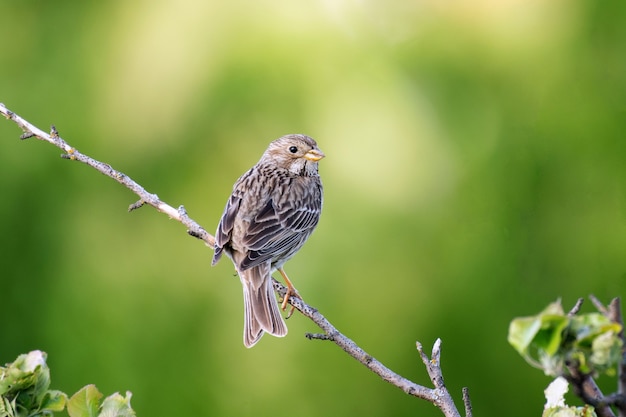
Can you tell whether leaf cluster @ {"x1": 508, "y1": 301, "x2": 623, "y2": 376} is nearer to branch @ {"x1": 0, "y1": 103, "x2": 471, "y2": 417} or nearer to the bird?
branch @ {"x1": 0, "y1": 103, "x2": 471, "y2": 417}

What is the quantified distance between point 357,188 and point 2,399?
3.35 m

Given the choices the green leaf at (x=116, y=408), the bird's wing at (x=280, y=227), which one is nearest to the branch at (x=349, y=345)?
the bird's wing at (x=280, y=227)

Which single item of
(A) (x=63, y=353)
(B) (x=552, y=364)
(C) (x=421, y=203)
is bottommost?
(B) (x=552, y=364)

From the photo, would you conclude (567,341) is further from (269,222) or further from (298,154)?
(298,154)

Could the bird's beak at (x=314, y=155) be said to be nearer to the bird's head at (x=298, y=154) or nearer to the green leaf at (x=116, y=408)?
the bird's head at (x=298, y=154)

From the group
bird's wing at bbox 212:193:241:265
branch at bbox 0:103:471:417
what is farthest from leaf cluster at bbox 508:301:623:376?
bird's wing at bbox 212:193:241:265

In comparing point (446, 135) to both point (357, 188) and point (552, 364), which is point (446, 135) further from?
point (552, 364)

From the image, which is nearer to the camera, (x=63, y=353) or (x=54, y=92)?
(x=63, y=353)

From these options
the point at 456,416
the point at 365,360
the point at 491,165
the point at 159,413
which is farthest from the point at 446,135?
the point at 456,416

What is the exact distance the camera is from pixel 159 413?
498cm

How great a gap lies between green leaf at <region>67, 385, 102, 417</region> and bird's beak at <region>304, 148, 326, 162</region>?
2.47m

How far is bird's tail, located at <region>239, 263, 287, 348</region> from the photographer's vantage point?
11.2 ft

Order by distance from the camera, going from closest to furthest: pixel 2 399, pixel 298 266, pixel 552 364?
1. pixel 552 364
2. pixel 2 399
3. pixel 298 266

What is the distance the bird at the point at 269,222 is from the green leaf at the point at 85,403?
1632mm
